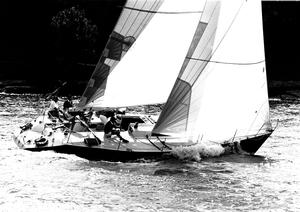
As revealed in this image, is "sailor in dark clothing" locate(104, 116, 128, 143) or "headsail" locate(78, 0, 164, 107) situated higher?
"headsail" locate(78, 0, 164, 107)

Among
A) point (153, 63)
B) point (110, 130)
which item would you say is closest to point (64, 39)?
point (153, 63)

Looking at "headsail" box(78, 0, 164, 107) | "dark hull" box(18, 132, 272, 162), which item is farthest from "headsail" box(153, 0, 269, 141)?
"headsail" box(78, 0, 164, 107)

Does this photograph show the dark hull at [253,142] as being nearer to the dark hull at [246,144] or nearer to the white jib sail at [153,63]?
the dark hull at [246,144]

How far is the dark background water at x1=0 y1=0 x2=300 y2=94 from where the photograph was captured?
90.9 meters

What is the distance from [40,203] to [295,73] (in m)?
70.7

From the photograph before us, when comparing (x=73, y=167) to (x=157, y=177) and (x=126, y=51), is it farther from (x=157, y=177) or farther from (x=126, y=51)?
A: (x=126, y=51)

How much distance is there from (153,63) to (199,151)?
599cm

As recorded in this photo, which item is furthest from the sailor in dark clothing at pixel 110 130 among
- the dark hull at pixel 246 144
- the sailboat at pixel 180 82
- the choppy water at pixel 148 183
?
the dark hull at pixel 246 144

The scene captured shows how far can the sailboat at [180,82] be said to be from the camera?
3153cm

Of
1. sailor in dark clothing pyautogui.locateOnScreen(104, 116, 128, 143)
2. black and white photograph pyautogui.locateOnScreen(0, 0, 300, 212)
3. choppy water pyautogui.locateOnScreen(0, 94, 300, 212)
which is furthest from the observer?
sailor in dark clothing pyautogui.locateOnScreen(104, 116, 128, 143)

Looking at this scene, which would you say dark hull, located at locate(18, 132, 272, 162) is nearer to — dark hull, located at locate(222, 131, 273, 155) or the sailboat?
the sailboat

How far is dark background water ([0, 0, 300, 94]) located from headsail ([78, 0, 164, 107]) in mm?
52605

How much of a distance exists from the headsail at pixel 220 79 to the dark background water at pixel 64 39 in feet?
182

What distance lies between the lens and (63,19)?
92812 mm
